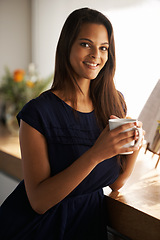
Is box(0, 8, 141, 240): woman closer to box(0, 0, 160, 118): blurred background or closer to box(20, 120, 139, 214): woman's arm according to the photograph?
box(20, 120, 139, 214): woman's arm

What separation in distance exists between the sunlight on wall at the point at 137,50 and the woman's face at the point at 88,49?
0.84m

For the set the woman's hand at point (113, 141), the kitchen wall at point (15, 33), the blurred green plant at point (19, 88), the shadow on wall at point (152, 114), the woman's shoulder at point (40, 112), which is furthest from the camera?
the kitchen wall at point (15, 33)

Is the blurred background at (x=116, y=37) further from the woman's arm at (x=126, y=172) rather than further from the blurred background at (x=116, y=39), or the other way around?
the woman's arm at (x=126, y=172)

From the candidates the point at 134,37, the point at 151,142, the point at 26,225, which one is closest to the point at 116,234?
the point at 26,225

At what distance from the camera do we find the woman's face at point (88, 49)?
93cm

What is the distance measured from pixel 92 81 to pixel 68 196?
430 millimetres

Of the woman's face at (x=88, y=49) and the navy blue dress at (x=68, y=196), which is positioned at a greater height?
the woman's face at (x=88, y=49)

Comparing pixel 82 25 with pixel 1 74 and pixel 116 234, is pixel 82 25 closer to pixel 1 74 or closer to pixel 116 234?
pixel 116 234

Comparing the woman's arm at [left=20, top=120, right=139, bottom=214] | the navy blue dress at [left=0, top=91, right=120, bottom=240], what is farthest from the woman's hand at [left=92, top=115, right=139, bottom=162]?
the navy blue dress at [left=0, top=91, right=120, bottom=240]

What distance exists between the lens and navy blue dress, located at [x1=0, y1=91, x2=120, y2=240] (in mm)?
913

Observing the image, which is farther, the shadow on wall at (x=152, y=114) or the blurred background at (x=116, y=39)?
the blurred background at (x=116, y=39)

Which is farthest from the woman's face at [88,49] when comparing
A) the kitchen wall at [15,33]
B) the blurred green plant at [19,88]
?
the kitchen wall at [15,33]

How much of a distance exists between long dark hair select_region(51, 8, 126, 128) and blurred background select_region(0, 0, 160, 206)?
2.31 ft

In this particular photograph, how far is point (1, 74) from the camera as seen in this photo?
8.16ft
